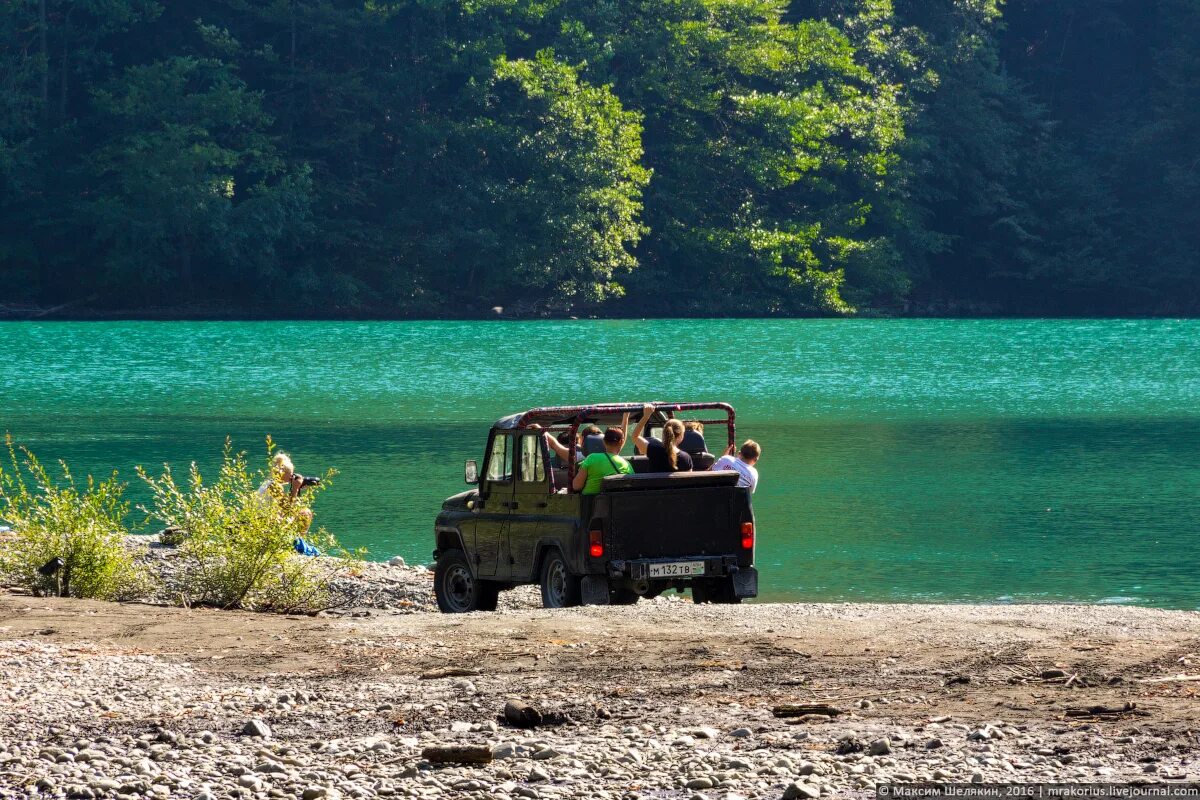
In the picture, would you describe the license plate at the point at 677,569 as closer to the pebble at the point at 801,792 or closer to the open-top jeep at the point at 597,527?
the open-top jeep at the point at 597,527

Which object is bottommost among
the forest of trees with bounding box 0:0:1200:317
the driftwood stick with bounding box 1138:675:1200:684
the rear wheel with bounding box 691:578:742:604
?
the rear wheel with bounding box 691:578:742:604

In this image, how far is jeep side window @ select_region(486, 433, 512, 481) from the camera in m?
14.2

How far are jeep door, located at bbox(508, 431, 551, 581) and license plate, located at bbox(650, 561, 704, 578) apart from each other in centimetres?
100

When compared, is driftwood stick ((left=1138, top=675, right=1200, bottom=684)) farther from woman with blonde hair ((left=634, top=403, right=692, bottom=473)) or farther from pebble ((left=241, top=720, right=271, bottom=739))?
pebble ((left=241, top=720, right=271, bottom=739))

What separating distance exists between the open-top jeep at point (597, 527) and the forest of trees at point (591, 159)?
226 ft

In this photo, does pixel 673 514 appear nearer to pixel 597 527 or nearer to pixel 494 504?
pixel 597 527

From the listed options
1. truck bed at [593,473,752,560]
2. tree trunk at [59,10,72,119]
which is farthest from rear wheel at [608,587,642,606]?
tree trunk at [59,10,72,119]

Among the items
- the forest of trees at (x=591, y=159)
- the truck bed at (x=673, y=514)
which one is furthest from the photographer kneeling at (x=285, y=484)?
the forest of trees at (x=591, y=159)

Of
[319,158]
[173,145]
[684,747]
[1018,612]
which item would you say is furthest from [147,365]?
[684,747]

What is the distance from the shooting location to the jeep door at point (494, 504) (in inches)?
560

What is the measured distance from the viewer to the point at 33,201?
3263 inches

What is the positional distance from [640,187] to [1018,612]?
259ft

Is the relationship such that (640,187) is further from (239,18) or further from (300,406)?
(300,406)

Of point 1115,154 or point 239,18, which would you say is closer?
point 239,18
